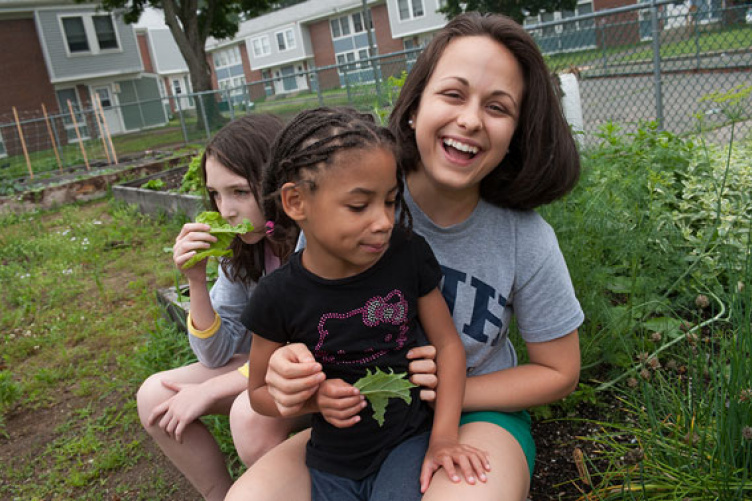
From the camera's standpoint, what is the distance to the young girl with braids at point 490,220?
153 cm

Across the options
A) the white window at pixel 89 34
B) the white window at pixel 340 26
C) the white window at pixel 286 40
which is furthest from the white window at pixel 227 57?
the white window at pixel 89 34

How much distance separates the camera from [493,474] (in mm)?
1357

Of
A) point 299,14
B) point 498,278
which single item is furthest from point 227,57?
point 498,278

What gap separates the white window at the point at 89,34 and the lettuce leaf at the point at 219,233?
31277 millimetres

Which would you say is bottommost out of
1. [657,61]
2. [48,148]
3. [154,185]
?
[154,185]

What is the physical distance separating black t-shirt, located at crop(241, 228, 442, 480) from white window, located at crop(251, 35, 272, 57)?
51878mm

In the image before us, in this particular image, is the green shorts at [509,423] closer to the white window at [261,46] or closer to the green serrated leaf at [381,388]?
the green serrated leaf at [381,388]

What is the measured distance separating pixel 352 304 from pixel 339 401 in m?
0.24

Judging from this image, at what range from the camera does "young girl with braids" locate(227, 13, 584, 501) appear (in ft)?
5.03

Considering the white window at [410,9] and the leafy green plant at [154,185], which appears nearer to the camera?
the leafy green plant at [154,185]

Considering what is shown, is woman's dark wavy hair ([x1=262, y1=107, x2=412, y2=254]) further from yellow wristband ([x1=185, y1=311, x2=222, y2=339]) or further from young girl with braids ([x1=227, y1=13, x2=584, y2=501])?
yellow wristband ([x1=185, y1=311, x2=222, y2=339])

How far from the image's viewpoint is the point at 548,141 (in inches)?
64.3

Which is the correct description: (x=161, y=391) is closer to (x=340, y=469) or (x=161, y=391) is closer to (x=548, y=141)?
(x=340, y=469)

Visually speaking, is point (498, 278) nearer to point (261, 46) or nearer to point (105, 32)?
point (105, 32)
